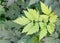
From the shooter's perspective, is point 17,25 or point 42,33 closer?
point 42,33

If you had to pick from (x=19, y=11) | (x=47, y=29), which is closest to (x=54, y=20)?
(x=47, y=29)

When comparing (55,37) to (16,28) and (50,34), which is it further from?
(16,28)

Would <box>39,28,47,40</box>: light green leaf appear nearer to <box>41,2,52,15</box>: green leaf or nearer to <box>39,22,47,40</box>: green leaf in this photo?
<box>39,22,47,40</box>: green leaf

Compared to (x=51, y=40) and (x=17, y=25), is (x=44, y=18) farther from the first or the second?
(x=17, y=25)

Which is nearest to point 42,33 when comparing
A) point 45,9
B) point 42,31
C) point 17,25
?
point 42,31

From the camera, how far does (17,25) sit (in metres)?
1.45

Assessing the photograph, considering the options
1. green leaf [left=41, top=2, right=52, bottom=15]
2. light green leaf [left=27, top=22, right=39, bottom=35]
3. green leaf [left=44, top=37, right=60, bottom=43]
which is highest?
green leaf [left=41, top=2, right=52, bottom=15]

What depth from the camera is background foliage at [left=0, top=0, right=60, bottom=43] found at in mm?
1295

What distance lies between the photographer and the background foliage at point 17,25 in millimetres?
1295

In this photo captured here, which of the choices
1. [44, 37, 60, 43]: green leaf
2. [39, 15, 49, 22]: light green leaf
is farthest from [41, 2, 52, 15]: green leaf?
[44, 37, 60, 43]: green leaf

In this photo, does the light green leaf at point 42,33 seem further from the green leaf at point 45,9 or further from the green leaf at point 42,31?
the green leaf at point 45,9

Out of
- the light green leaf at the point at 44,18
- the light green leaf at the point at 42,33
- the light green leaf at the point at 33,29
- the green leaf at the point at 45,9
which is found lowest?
the light green leaf at the point at 42,33

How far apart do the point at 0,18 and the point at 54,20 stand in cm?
57

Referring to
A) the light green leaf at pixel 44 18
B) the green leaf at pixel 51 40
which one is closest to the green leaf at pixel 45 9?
the light green leaf at pixel 44 18
